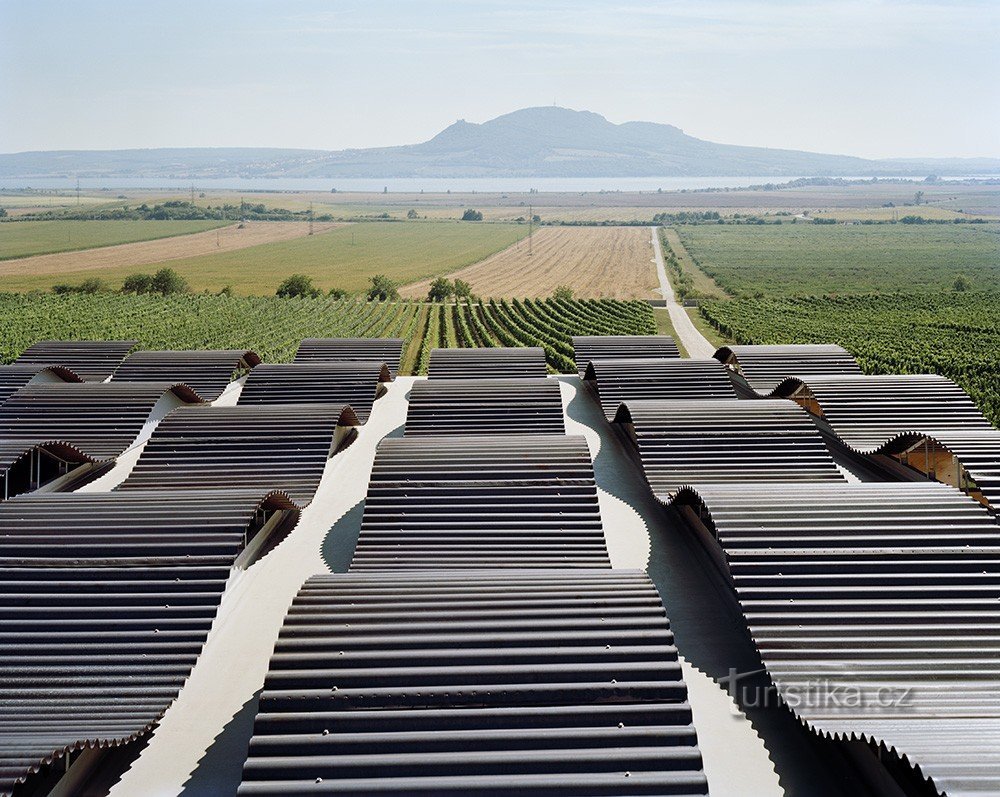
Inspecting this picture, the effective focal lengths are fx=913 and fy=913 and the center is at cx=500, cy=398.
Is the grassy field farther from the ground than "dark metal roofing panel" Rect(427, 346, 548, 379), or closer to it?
closer to it

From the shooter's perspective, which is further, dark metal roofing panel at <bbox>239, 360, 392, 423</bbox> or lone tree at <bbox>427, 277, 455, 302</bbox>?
lone tree at <bbox>427, 277, 455, 302</bbox>

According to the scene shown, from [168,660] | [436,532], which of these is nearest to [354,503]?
[436,532]

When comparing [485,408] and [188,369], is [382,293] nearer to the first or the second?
[188,369]

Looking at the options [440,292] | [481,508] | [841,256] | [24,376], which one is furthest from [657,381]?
[841,256]

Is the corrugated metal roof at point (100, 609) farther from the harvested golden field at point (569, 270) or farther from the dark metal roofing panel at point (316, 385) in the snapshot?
the harvested golden field at point (569, 270)

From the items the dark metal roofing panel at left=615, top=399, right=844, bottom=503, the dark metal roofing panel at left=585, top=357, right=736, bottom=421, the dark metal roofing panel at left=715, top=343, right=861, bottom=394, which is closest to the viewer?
the dark metal roofing panel at left=615, top=399, right=844, bottom=503

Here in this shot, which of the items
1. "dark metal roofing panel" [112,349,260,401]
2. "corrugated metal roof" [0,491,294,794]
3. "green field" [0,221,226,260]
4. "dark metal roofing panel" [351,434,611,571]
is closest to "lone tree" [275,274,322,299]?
"dark metal roofing panel" [112,349,260,401]

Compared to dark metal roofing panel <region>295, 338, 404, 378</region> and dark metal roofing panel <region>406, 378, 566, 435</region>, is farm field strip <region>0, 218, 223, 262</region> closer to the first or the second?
dark metal roofing panel <region>295, 338, 404, 378</region>
